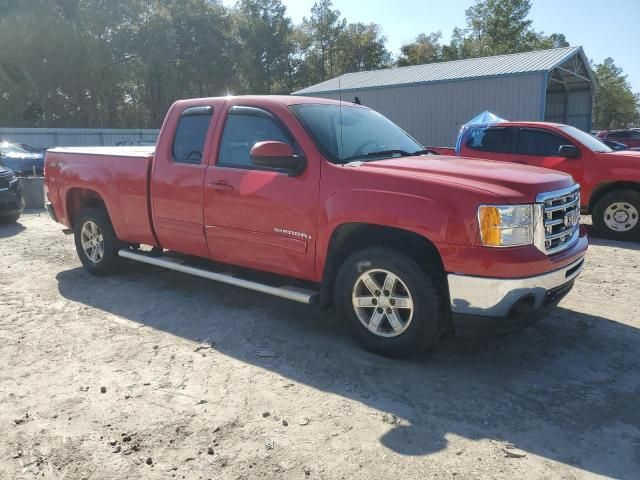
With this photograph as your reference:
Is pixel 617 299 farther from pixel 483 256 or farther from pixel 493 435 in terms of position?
pixel 493 435

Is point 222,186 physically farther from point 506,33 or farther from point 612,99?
point 612,99

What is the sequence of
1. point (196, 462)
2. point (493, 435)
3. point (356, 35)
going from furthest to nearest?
1. point (356, 35)
2. point (493, 435)
3. point (196, 462)

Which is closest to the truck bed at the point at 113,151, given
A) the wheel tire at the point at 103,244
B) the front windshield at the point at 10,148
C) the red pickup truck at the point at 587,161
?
the wheel tire at the point at 103,244

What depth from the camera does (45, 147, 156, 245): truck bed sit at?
5617 mm

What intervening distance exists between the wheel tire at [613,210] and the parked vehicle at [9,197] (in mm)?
9954

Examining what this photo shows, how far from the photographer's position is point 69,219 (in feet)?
21.8

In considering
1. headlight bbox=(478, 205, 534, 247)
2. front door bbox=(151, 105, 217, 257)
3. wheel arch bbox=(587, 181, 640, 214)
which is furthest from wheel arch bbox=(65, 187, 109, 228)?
wheel arch bbox=(587, 181, 640, 214)

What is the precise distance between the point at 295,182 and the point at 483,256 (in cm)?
157

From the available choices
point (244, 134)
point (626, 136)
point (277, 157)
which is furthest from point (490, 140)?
point (626, 136)

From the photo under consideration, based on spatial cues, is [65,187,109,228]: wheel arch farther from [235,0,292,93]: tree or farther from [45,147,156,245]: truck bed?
[235,0,292,93]: tree

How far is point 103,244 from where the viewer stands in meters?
6.26

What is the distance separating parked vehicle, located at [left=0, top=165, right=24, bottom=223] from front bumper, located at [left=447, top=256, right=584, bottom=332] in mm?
8971

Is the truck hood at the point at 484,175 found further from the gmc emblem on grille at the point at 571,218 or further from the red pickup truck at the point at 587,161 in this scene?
the red pickup truck at the point at 587,161

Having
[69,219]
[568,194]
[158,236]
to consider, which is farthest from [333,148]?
[69,219]
